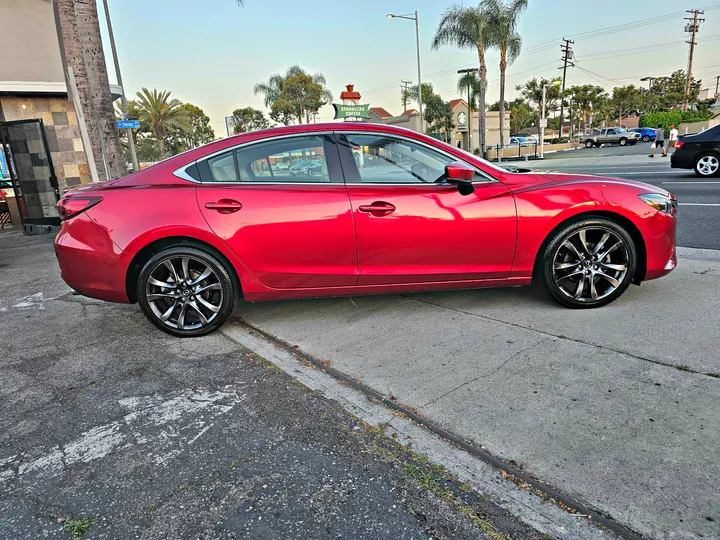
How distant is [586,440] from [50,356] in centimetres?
373

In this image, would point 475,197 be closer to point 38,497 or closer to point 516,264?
point 516,264

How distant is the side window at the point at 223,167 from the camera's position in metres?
3.75

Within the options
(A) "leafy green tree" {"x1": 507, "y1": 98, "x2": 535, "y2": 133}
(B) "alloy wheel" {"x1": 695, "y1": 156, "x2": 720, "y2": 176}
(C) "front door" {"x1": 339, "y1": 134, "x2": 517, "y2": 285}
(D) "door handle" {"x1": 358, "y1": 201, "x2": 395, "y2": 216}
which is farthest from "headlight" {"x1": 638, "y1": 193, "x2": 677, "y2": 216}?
(A) "leafy green tree" {"x1": 507, "y1": 98, "x2": 535, "y2": 133}

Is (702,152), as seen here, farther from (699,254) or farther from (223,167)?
(223,167)

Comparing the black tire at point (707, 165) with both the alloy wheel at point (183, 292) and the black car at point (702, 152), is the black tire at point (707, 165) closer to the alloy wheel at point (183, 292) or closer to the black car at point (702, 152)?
the black car at point (702, 152)

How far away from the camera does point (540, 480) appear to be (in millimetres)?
2104

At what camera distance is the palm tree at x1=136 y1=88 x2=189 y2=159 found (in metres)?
38.4

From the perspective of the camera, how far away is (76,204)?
3.73 m

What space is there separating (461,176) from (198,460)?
2547 millimetres

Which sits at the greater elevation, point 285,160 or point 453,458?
point 285,160

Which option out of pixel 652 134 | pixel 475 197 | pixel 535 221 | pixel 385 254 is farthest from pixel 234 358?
pixel 652 134

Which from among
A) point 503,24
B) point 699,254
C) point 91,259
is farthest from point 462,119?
point 91,259

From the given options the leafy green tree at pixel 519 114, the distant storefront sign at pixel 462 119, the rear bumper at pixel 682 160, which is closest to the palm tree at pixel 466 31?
the distant storefront sign at pixel 462 119

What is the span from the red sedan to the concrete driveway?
354mm
